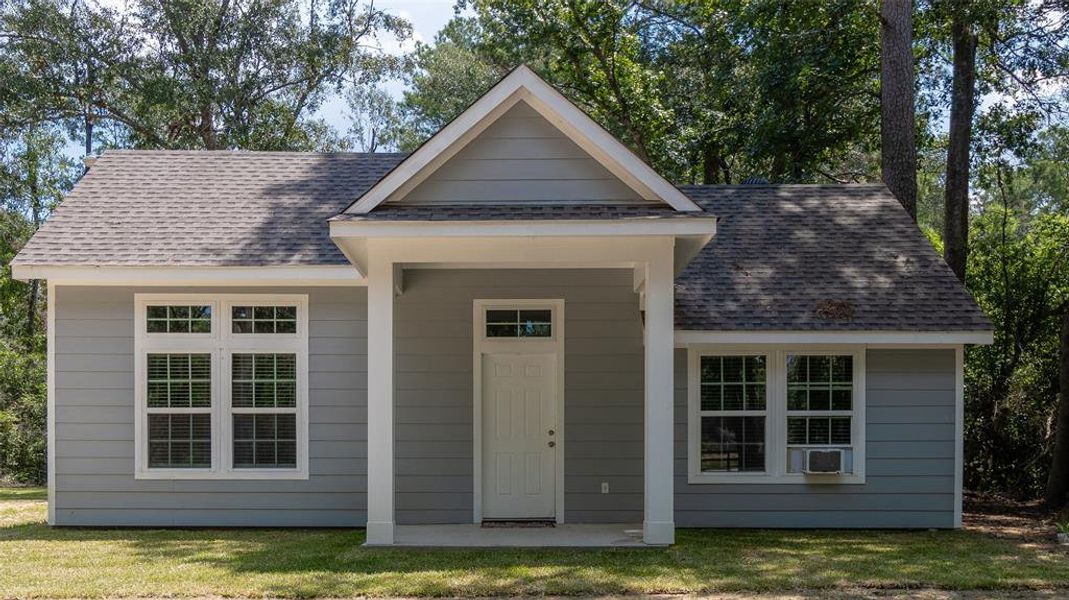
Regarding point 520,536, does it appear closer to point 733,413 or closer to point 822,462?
point 733,413

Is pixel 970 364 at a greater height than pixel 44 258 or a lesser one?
lesser

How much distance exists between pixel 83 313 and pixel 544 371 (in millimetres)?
5045

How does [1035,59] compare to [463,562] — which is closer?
[463,562]

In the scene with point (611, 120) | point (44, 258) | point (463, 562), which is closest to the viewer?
point (463, 562)

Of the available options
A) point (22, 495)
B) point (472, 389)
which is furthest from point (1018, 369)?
point (22, 495)

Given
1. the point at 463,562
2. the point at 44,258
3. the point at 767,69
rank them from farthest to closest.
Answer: the point at 767,69 < the point at 44,258 < the point at 463,562

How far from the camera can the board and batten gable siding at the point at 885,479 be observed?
35.9ft

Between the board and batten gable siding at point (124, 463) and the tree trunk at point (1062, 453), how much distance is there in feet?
28.9

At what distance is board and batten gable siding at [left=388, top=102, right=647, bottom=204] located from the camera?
30.5 feet

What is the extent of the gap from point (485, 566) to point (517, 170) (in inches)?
141

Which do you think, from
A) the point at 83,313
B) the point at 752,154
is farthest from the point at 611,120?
the point at 83,313

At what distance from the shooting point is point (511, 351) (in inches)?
438

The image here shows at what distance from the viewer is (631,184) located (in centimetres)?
919

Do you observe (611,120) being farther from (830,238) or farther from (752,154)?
(830,238)
